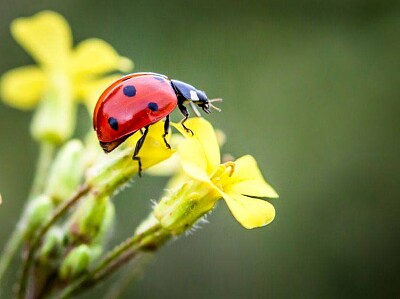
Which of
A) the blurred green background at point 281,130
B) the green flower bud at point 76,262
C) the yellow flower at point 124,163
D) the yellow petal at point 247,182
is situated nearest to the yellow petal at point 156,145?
the yellow flower at point 124,163

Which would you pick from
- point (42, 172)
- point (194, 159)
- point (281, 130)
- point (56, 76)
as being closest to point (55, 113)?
point (56, 76)

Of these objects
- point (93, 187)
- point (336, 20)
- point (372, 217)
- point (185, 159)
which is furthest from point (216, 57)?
point (185, 159)

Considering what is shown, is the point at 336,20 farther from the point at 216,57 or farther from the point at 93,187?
the point at 93,187

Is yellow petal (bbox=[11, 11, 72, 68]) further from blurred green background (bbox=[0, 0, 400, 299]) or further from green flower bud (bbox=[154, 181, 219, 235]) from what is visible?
blurred green background (bbox=[0, 0, 400, 299])

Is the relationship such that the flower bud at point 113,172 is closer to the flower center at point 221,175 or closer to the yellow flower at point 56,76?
the flower center at point 221,175

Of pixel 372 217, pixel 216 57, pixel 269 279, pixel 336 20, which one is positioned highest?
pixel 336 20

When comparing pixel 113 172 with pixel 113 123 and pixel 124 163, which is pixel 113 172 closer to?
pixel 124 163
